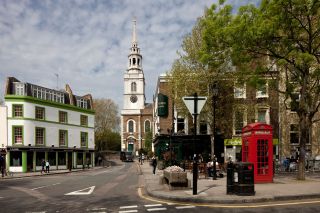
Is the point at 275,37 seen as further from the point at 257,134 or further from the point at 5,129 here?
the point at 5,129

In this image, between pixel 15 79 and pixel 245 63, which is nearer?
pixel 245 63

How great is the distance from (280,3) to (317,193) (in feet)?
29.0

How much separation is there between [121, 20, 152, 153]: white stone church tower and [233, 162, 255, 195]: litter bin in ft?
319

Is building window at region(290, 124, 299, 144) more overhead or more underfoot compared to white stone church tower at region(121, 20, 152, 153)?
more underfoot

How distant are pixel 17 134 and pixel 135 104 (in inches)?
2808

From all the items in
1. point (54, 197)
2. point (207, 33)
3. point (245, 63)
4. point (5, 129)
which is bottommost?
point (54, 197)

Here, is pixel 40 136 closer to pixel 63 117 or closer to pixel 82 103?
pixel 63 117

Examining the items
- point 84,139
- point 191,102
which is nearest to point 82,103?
point 84,139

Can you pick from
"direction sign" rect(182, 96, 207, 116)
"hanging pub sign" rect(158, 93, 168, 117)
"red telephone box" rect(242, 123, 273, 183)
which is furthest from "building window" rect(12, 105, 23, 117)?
"direction sign" rect(182, 96, 207, 116)

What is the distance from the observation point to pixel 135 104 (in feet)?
370

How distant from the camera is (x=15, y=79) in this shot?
45.4 m

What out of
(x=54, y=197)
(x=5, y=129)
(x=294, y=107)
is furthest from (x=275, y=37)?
(x=5, y=129)

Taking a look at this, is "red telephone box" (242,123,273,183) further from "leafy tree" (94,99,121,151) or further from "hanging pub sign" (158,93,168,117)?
"leafy tree" (94,99,121,151)

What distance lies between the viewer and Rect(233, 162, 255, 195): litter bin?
12.9 m
